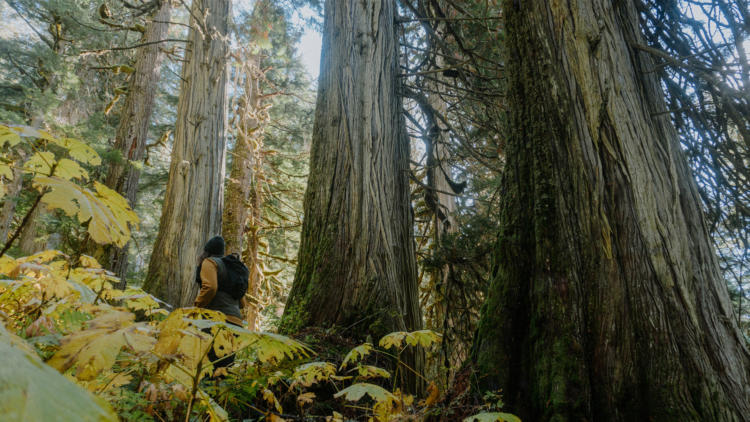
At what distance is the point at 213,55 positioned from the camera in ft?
20.0

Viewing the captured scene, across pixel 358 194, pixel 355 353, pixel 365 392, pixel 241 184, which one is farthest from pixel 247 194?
pixel 365 392

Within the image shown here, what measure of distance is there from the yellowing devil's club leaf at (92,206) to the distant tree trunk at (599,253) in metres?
1.65

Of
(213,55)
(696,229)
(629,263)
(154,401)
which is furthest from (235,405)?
(213,55)

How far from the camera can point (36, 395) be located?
0.36 m

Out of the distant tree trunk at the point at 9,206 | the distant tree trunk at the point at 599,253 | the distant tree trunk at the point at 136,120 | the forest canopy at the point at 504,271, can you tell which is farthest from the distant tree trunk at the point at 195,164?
the distant tree trunk at the point at 9,206

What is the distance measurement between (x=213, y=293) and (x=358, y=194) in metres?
1.88

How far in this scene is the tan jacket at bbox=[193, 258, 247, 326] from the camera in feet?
12.4

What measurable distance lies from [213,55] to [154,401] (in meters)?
6.05

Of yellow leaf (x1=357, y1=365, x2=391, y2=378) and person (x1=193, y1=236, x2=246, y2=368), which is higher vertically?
person (x1=193, y1=236, x2=246, y2=368)

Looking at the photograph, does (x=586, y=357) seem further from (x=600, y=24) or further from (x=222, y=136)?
(x=222, y=136)

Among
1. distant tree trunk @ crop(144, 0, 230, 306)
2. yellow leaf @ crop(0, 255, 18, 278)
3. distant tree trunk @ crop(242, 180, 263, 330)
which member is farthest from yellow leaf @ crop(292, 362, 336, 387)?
distant tree trunk @ crop(242, 180, 263, 330)

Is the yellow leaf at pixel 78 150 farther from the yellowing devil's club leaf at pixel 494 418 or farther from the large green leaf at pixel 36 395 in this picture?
the yellowing devil's club leaf at pixel 494 418

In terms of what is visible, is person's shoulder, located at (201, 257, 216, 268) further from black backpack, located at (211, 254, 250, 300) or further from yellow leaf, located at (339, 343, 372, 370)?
yellow leaf, located at (339, 343, 372, 370)

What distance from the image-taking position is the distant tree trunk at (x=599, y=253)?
151 centimetres
